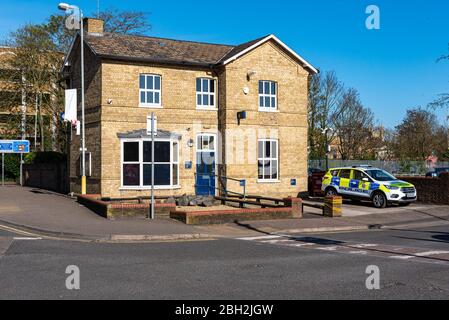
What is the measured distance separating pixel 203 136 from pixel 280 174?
4.37 m

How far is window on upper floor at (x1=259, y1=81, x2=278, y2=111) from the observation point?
1015 inches

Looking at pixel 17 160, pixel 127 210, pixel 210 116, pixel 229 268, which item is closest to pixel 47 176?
pixel 17 160

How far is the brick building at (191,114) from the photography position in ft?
76.3

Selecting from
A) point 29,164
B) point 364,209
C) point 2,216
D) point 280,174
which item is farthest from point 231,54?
point 29,164

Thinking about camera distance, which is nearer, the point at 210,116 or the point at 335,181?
the point at 335,181

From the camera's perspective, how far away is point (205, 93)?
25.3m

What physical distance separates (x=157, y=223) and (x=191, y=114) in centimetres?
951

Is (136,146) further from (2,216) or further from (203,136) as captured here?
(2,216)

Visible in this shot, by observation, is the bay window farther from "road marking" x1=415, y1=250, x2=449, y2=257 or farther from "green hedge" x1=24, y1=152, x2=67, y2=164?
"road marking" x1=415, y1=250, x2=449, y2=257

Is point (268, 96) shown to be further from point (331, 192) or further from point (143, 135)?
point (143, 135)

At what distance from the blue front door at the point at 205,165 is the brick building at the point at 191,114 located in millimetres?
48

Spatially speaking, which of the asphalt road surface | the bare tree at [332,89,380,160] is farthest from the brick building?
the bare tree at [332,89,380,160]

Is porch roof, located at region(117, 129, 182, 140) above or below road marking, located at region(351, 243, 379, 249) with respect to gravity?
above
